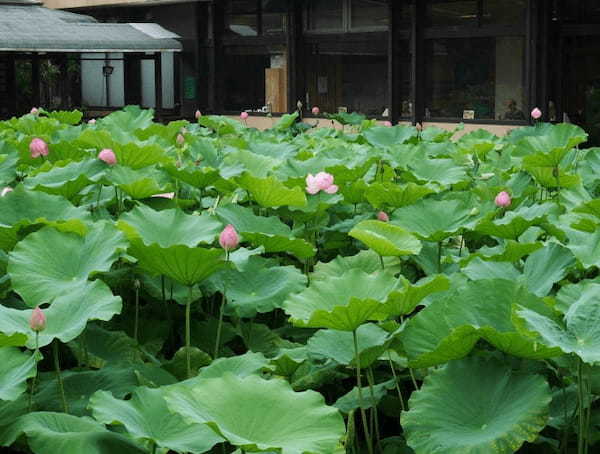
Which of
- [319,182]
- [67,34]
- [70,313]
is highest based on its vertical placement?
[67,34]

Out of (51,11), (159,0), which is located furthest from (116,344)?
(51,11)

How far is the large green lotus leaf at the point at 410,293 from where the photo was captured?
5.20 ft

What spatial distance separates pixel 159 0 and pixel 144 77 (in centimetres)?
147

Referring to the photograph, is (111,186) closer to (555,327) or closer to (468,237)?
(468,237)

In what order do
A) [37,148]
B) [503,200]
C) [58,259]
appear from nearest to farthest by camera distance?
[58,259], [503,200], [37,148]

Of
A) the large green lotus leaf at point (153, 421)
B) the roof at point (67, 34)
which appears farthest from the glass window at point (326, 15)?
the large green lotus leaf at point (153, 421)

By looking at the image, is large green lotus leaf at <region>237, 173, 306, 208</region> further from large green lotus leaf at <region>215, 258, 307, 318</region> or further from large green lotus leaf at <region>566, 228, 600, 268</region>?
large green lotus leaf at <region>566, 228, 600, 268</region>

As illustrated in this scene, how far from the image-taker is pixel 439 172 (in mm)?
3094

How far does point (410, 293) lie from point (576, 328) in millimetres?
287

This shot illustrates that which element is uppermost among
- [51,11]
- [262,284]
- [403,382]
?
[51,11]

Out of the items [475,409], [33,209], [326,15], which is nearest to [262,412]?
[475,409]

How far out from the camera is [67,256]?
190cm

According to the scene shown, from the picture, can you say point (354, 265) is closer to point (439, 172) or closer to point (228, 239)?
point (228, 239)

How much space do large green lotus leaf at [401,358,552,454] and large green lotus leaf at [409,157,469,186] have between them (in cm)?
160
